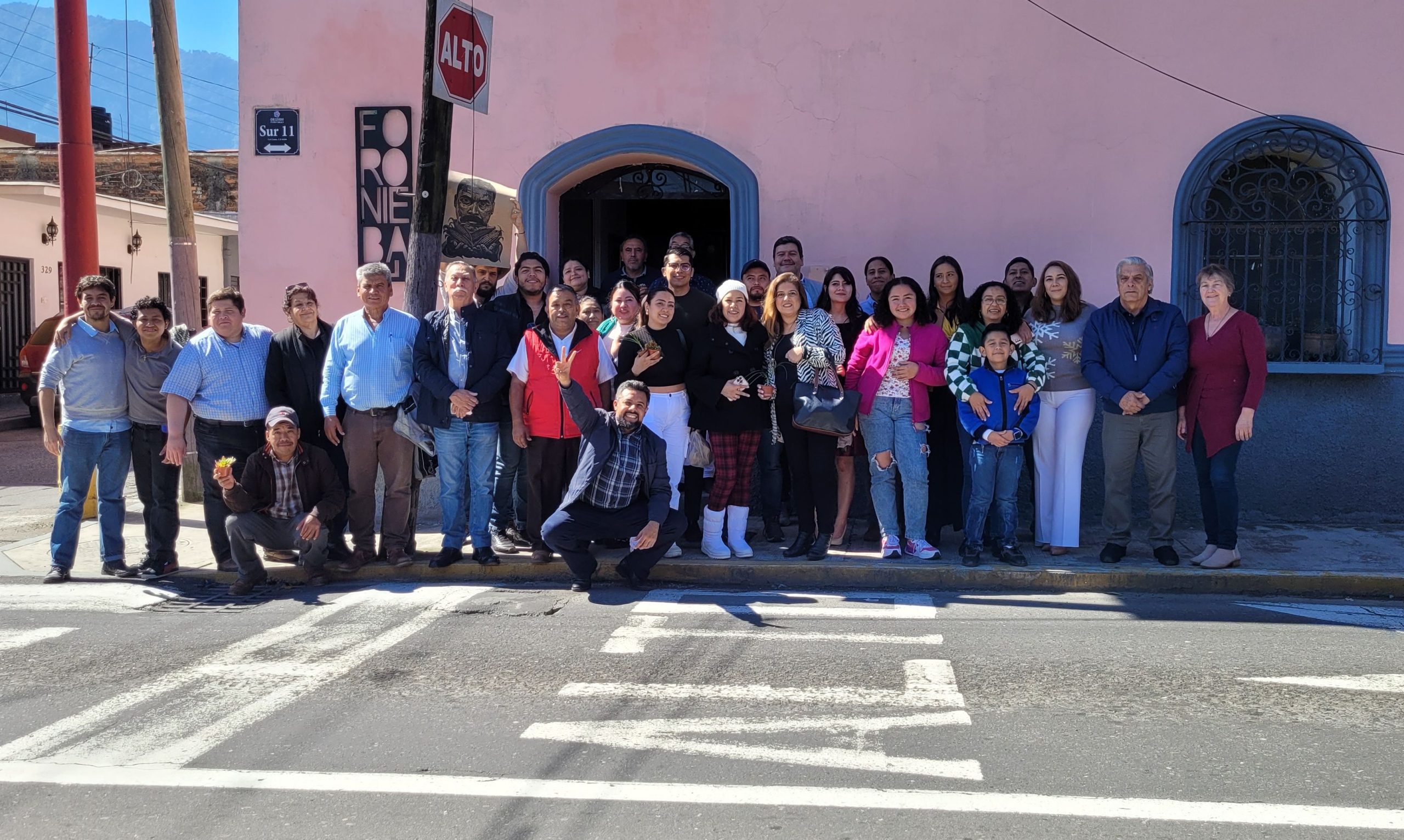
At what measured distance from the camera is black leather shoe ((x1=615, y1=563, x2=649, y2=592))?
7336mm

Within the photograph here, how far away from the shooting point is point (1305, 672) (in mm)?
5414

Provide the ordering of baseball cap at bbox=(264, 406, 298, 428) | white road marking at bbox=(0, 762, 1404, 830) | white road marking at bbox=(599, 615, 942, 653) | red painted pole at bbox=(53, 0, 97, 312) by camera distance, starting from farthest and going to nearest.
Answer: red painted pole at bbox=(53, 0, 97, 312)
baseball cap at bbox=(264, 406, 298, 428)
white road marking at bbox=(599, 615, 942, 653)
white road marking at bbox=(0, 762, 1404, 830)

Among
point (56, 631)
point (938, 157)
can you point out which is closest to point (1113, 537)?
point (938, 157)

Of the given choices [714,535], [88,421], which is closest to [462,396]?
[714,535]

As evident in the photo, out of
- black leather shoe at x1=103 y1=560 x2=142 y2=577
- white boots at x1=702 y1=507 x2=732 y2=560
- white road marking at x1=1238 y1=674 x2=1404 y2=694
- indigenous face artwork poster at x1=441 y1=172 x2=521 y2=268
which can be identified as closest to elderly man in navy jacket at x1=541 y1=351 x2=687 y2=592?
white boots at x1=702 y1=507 x2=732 y2=560

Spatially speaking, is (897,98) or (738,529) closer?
(738,529)

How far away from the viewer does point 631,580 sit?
7391mm

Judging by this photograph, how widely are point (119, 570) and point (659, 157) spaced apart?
5.11 m

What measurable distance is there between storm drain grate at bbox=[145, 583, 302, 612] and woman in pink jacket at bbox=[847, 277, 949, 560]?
380cm

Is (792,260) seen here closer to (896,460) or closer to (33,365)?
(896,460)

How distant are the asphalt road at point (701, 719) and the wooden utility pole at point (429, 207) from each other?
2459 millimetres

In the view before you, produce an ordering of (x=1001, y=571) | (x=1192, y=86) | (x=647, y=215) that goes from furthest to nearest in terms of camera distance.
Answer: (x=647, y=215), (x=1192, y=86), (x=1001, y=571)

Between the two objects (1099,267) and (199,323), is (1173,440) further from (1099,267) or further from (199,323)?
(199,323)

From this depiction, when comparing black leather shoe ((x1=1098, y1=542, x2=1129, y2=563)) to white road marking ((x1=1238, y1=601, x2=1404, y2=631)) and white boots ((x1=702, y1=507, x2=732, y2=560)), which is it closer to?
white road marking ((x1=1238, y1=601, x2=1404, y2=631))
